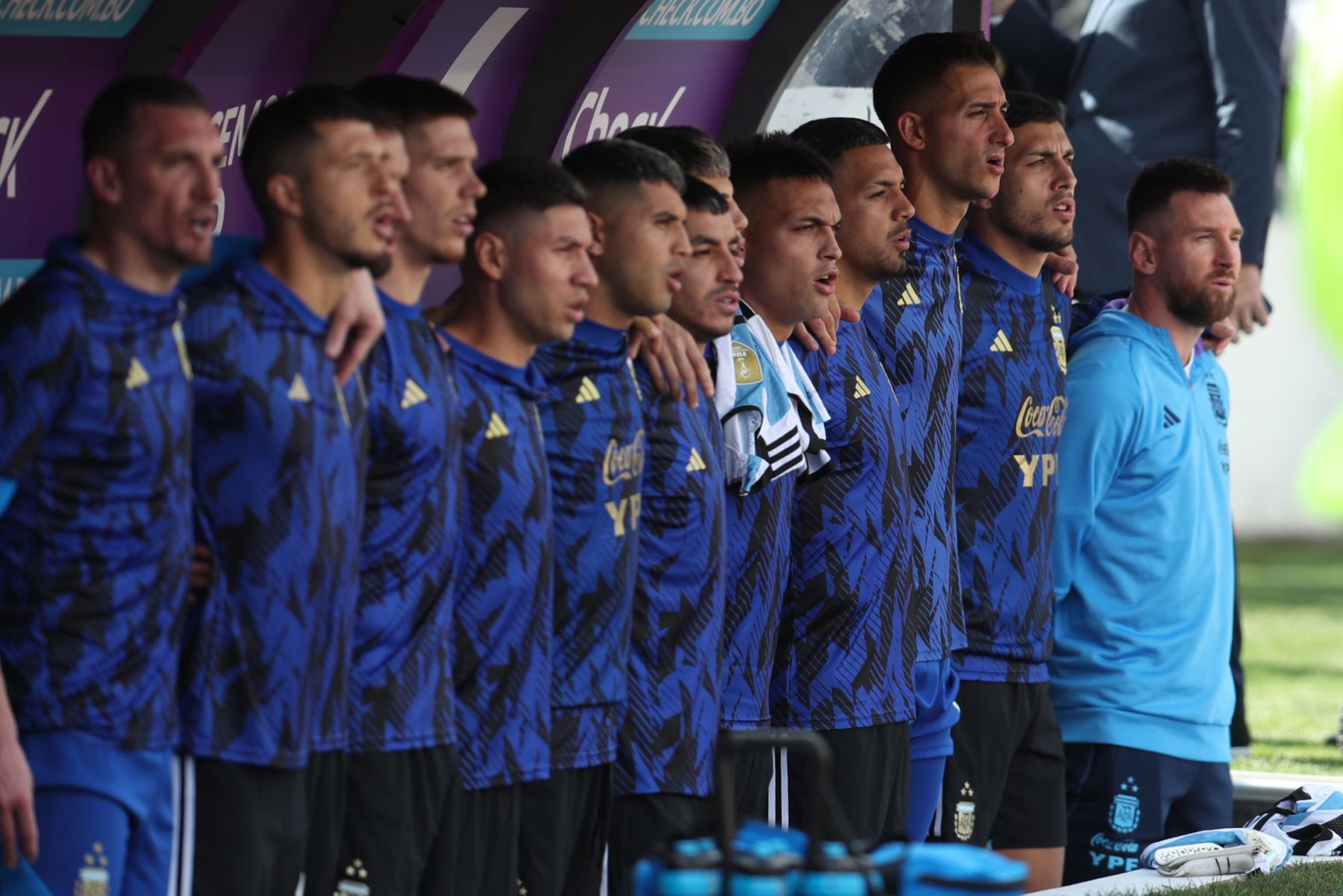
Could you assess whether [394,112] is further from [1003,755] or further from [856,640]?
[1003,755]

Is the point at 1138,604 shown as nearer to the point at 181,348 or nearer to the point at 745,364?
the point at 745,364

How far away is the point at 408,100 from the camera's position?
4.22 meters

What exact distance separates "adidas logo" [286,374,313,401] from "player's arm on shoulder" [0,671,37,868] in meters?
0.67

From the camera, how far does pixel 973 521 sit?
19.4ft

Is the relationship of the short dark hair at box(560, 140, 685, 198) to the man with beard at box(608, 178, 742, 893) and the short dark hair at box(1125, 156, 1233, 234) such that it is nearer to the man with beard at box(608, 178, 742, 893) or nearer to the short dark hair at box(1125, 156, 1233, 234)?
the man with beard at box(608, 178, 742, 893)

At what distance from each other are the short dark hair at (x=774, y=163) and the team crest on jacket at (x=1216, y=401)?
1768 mm

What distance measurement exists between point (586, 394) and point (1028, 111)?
2179 millimetres

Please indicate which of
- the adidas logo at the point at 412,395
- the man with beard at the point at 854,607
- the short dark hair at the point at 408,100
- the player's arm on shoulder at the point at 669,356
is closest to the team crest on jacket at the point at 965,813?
the man with beard at the point at 854,607

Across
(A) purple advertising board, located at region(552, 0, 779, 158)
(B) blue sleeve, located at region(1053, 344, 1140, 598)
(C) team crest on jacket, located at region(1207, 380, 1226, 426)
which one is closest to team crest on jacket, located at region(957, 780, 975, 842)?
(B) blue sleeve, located at region(1053, 344, 1140, 598)

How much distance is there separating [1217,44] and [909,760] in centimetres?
363

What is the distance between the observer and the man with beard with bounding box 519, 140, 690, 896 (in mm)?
4461

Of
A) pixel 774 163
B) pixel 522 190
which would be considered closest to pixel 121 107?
pixel 522 190

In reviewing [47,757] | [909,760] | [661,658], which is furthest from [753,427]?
[47,757]

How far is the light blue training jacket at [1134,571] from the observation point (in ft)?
20.6
